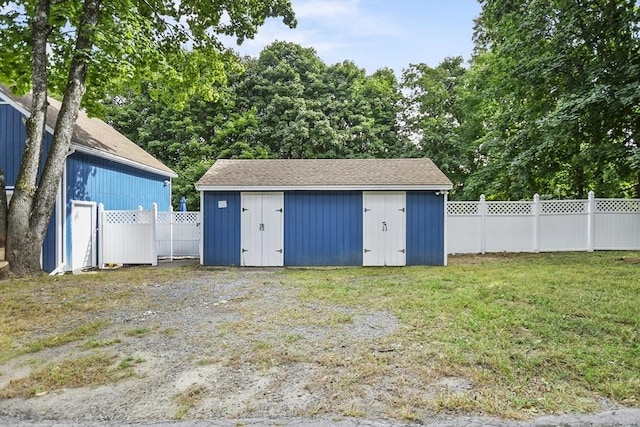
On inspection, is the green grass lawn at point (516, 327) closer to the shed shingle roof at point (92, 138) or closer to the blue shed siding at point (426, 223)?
the blue shed siding at point (426, 223)

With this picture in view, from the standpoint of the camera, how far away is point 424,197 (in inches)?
378

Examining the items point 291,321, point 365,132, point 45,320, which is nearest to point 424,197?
point 291,321

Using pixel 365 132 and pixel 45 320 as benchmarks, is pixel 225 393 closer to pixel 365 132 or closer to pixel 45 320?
pixel 45 320

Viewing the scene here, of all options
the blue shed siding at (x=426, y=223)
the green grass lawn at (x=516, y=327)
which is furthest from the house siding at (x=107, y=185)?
the blue shed siding at (x=426, y=223)

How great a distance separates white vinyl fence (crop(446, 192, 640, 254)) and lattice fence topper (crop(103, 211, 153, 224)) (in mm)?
8267

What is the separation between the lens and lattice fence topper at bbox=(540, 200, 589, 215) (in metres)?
11.3

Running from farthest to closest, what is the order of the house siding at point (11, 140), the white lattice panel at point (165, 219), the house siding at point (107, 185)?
1. the white lattice panel at point (165, 219)
2. the house siding at point (107, 185)
3. the house siding at point (11, 140)

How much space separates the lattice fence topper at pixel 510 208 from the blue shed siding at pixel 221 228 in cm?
713

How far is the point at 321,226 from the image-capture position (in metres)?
9.65

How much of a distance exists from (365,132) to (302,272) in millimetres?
12602

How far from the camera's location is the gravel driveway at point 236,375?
8.37 feet

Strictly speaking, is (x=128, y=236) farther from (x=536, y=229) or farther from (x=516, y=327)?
(x=536, y=229)

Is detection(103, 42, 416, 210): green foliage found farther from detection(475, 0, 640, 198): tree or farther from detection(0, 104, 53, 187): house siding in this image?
detection(0, 104, 53, 187): house siding

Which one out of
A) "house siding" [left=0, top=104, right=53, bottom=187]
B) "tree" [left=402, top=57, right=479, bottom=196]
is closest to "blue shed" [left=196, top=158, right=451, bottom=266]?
"house siding" [left=0, top=104, right=53, bottom=187]
